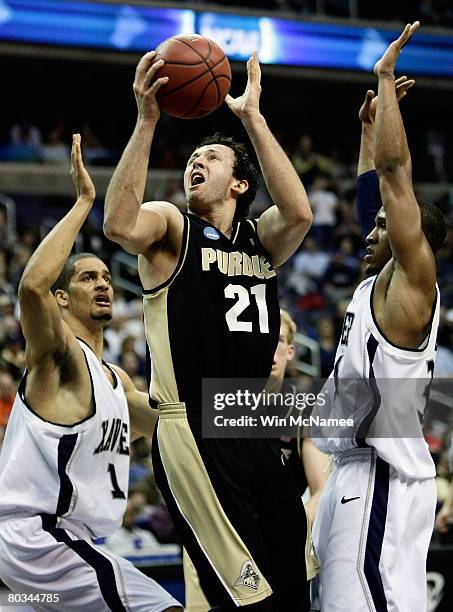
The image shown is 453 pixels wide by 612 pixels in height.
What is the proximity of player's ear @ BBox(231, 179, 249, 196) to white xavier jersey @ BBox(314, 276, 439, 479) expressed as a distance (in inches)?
27.7

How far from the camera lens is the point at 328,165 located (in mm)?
19406

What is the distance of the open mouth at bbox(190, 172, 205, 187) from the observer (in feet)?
14.1

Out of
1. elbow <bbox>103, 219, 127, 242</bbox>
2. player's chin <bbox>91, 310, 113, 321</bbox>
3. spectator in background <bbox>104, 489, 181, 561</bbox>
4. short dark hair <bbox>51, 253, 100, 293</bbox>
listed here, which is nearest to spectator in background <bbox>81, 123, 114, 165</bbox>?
spectator in background <bbox>104, 489, 181, 561</bbox>

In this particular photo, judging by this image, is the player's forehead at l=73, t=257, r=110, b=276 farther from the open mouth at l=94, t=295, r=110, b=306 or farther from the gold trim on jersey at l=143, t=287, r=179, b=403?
the gold trim on jersey at l=143, t=287, r=179, b=403

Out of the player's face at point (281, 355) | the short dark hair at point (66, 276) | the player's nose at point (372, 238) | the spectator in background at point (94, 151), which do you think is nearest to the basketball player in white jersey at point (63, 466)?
the short dark hair at point (66, 276)

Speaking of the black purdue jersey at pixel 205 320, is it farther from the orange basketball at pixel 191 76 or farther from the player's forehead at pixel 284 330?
the player's forehead at pixel 284 330

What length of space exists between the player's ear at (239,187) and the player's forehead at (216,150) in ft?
0.37

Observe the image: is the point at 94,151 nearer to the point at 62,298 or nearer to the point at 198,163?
the point at 62,298

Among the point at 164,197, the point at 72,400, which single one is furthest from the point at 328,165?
the point at 72,400

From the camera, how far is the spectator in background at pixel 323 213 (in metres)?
16.8

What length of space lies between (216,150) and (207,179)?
0.54 feet

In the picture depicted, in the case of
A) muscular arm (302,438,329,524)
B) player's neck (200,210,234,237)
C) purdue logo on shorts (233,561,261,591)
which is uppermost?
player's neck (200,210,234,237)

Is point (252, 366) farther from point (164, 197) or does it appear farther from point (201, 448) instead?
point (164, 197)

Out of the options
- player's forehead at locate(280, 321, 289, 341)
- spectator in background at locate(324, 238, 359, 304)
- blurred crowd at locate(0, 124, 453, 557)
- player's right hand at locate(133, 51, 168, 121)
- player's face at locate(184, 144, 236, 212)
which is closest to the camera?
player's right hand at locate(133, 51, 168, 121)
